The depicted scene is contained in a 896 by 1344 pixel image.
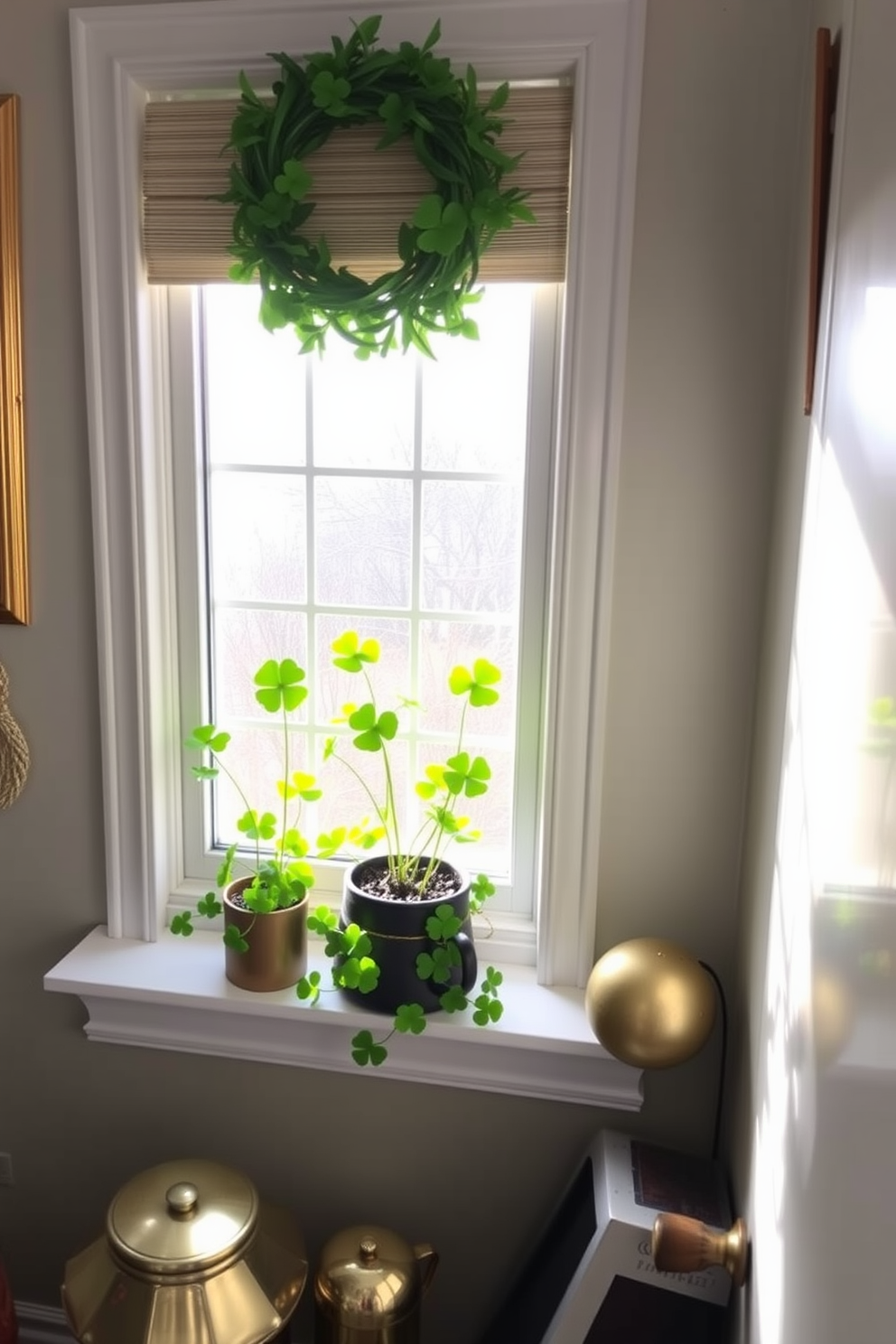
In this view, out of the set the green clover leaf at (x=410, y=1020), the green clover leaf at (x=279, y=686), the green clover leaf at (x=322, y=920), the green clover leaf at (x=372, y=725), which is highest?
the green clover leaf at (x=279, y=686)

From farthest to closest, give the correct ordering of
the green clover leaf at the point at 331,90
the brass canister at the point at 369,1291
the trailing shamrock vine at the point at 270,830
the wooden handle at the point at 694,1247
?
1. the trailing shamrock vine at the point at 270,830
2. the brass canister at the point at 369,1291
3. the green clover leaf at the point at 331,90
4. the wooden handle at the point at 694,1247

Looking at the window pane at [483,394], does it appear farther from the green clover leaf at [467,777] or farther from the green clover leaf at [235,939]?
the green clover leaf at [235,939]

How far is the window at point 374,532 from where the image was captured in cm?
164

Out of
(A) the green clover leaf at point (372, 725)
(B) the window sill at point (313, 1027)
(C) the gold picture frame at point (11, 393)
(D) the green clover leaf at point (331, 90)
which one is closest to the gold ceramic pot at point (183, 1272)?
(B) the window sill at point (313, 1027)

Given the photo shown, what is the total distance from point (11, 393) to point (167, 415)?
228 mm

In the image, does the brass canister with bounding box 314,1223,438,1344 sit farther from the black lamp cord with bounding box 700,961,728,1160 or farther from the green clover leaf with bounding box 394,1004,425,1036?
the black lamp cord with bounding box 700,961,728,1160

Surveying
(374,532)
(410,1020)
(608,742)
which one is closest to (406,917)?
(410,1020)

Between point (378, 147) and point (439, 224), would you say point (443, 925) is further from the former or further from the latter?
point (378, 147)

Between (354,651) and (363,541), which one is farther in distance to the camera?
(363,541)

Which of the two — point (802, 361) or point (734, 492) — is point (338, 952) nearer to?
point (734, 492)

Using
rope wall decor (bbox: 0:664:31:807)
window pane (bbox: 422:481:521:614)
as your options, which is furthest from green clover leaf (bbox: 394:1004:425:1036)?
rope wall decor (bbox: 0:664:31:807)

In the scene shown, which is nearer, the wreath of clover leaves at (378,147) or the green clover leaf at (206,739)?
the wreath of clover leaves at (378,147)

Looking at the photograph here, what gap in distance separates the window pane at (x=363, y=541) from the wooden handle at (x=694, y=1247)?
954mm

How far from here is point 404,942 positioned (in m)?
1.55
